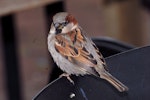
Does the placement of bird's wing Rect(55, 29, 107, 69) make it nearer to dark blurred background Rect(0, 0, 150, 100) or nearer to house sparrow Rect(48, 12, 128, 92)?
house sparrow Rect(48, 12, 128, 92)

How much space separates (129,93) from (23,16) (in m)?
5.32

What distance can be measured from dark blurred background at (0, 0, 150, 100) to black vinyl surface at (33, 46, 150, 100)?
359 millimetres

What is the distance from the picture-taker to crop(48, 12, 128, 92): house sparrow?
67.7 inches

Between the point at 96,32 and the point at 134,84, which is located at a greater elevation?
the point at 134,84

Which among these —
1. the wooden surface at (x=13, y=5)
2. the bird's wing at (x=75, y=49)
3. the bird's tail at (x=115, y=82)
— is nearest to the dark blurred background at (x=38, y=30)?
the wooden surface at (x=13, y=5)

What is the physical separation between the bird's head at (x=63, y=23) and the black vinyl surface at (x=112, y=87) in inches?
8.6

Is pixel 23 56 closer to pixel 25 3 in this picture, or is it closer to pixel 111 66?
pixel 25 3

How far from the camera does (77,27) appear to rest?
1.82 m

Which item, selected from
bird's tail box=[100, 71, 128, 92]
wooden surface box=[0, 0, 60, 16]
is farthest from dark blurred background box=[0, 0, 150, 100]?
bird's tail box=[100, 71, 128, 92]

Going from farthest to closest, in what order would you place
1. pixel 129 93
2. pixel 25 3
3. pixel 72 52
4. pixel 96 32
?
1. pixel 96 32
2. pixel 25 3
3. pixel 72 52
4. pixel 129 93

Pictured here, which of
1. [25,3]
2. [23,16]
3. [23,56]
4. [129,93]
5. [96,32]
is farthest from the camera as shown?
[23,16]

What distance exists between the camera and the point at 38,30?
240 inches

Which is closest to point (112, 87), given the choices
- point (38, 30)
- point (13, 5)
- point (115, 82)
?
A: point (115, 82)

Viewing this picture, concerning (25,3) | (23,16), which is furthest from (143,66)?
(23,16)
